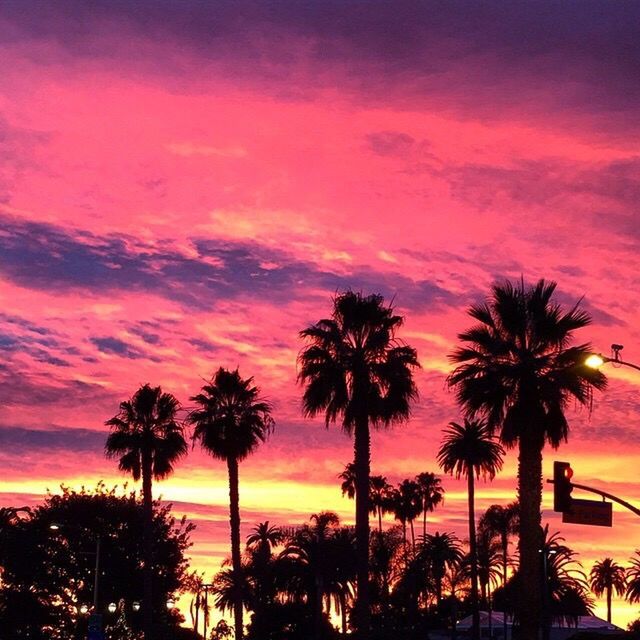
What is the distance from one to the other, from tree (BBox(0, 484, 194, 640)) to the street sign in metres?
59.8

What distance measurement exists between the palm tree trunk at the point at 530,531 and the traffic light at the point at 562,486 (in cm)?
949

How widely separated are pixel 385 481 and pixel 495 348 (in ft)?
402

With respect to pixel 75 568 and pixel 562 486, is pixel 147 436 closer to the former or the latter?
pixel 75 568

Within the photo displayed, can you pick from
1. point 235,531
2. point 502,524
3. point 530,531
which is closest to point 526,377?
point 530,531

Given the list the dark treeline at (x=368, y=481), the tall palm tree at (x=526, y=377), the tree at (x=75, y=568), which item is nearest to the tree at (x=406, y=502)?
the dark treeline at (x=368, y=481)

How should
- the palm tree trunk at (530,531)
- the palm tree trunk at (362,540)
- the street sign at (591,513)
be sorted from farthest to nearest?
1. the palm tree trunk at (362,540)
2. the palm tree trunk at (530,531)
3. the street sign at (591,513)

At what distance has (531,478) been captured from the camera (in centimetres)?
4266

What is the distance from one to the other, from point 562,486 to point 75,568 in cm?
6499

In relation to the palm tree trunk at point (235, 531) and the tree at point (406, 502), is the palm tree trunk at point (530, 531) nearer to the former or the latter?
the palm tree trunk at point (235, 531)

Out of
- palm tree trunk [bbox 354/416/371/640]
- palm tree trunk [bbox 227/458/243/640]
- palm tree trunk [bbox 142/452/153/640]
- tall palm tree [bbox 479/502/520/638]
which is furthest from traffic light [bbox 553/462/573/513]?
tall palm tree [bbox 479/502/520/638]

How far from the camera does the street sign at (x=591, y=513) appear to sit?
3359 cm

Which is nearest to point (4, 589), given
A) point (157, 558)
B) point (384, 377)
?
point (157, 558)

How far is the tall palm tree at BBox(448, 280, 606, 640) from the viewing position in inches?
1705

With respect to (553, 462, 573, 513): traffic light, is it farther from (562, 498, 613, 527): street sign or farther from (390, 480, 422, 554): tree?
(390, 480, 422, 554): tree
